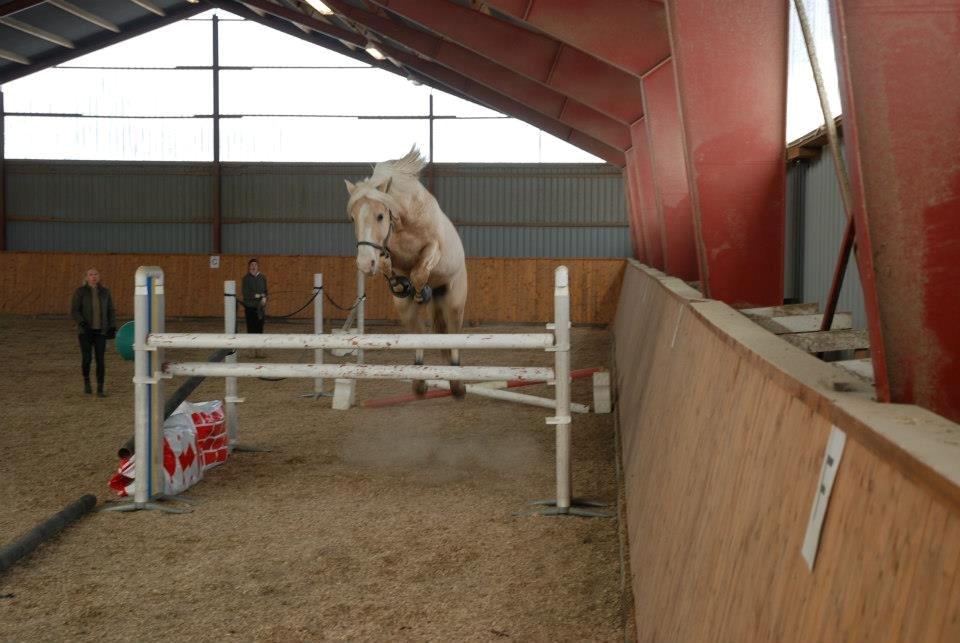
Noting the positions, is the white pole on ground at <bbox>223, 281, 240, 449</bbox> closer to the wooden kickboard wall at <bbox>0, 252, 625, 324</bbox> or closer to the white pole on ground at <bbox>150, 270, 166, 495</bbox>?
the white pole on ground at <bbox>150, 270, 166, 495</bbox>

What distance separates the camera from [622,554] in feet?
16.9

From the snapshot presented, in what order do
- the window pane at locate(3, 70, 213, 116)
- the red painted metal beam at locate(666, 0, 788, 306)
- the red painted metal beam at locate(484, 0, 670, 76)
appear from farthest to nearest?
the window pane at locate(3, 70, 213, 116)
the red painted metal beam at locate(484, 0, 670, 76)
the red painted metal beam at locate(666, 0, 788, 306)

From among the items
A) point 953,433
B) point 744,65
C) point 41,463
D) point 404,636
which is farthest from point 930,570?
point 41,463

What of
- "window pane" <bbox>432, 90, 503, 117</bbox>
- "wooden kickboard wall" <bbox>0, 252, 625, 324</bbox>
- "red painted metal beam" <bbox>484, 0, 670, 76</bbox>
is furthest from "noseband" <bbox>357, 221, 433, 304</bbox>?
"window pane" <bbox>432, 90, 503, 117</bbox>

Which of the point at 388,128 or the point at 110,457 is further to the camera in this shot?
the point at 388,128

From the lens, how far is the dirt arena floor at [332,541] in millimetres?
4430

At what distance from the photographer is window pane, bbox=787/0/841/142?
8.29 m

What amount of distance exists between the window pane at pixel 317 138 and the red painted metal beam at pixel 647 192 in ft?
45.6

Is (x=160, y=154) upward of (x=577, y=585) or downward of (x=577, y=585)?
upward

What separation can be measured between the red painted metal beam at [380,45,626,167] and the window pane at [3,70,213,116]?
811cm

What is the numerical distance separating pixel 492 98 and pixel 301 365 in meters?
18.8

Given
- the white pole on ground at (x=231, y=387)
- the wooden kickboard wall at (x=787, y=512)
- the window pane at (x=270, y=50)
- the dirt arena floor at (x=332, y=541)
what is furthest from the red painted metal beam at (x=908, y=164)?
the window pane at (x=270, y=50)

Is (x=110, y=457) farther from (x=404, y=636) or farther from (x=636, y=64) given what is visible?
(x=636, y=64)

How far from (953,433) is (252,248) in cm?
2948
